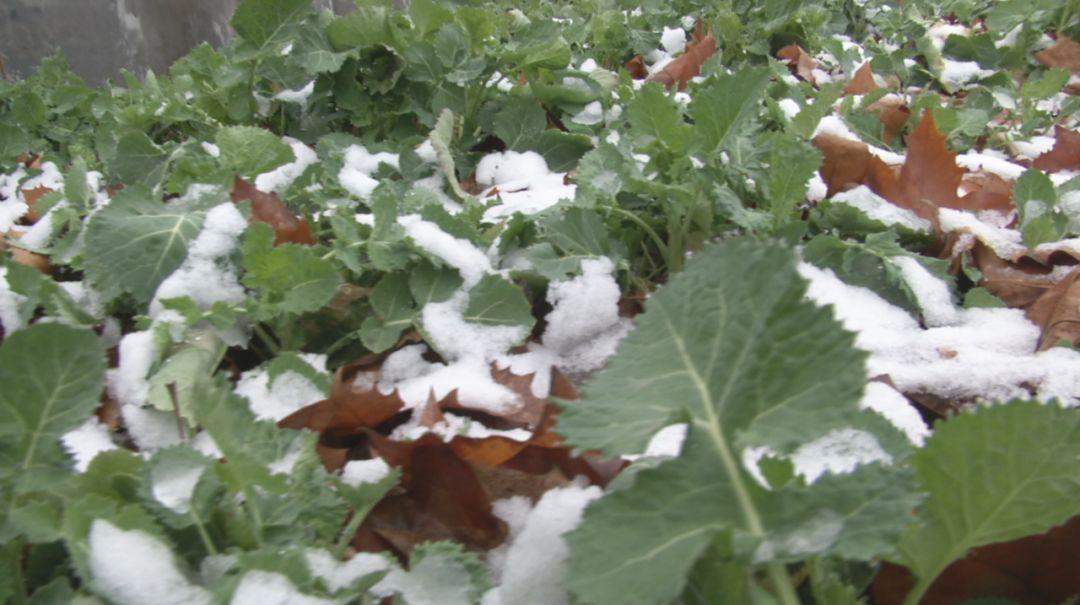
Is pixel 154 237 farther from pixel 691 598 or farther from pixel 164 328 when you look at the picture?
pixel 691 598

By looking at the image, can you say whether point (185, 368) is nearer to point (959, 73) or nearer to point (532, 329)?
point (532, 329)

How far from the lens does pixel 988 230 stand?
1421mm

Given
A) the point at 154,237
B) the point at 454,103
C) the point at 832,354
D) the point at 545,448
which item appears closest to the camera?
the point at 832,354

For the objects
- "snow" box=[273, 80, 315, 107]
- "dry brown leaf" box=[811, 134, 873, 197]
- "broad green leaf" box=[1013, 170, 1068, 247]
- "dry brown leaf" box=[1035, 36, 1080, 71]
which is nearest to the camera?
"broad green leaf" box=[1013, 170, 1068, 247]

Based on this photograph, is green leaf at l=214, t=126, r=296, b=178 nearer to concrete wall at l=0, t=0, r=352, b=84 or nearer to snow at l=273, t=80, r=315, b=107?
snow at l=273, t=80, r=315, b=107

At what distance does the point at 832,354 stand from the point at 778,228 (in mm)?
719

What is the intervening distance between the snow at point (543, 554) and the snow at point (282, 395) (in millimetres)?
385

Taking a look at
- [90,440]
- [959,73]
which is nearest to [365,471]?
[90,440]

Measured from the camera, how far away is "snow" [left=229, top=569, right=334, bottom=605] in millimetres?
704

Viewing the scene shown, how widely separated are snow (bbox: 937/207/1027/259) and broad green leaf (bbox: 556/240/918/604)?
3.13 ft

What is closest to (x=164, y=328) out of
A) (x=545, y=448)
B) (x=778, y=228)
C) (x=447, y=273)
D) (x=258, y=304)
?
(x=258, y=304)

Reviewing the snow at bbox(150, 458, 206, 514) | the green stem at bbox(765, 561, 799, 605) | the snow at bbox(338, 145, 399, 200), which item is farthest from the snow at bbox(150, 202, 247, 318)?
the green stem at bbox(765, 561, 799, 605)

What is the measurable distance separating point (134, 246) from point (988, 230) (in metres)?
1.44

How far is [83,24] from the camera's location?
3654 mm
